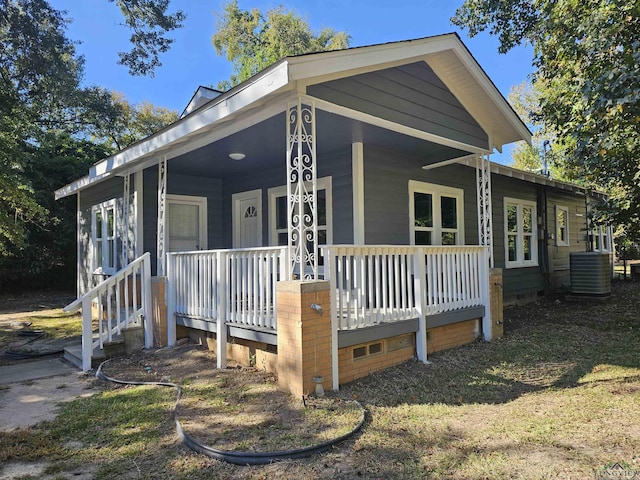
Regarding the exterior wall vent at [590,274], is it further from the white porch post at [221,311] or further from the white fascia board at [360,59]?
the white porch post at [221,311]

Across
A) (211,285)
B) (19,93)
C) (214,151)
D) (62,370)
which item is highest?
(19,93)

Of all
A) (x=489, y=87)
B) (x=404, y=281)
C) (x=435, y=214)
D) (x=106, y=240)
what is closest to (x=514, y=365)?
(x=404, y=281)

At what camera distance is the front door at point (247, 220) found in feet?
27.1

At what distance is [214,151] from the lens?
6.45m

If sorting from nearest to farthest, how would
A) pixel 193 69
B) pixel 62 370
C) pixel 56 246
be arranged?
pixel 62 370 → pixel 56 246 → pixel 193 69

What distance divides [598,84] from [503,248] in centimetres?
569

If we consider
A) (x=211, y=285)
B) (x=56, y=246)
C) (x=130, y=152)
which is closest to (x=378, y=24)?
(x=56, y=246)

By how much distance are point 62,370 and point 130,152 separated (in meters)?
3.39

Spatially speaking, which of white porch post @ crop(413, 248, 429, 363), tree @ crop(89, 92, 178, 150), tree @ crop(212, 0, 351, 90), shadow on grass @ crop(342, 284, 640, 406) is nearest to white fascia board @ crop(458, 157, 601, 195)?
white porch post @ crop(413, 248, 429, 363)

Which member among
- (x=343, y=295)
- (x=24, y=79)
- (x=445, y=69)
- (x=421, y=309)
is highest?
(x=24, y=79)

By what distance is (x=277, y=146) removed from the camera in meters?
6.24

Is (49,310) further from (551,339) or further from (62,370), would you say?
(551,339)

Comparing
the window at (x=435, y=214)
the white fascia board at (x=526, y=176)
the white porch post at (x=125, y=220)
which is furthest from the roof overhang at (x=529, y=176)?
the white porch post at (x=125, y=220)

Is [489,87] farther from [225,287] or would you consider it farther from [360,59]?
[225,287]
